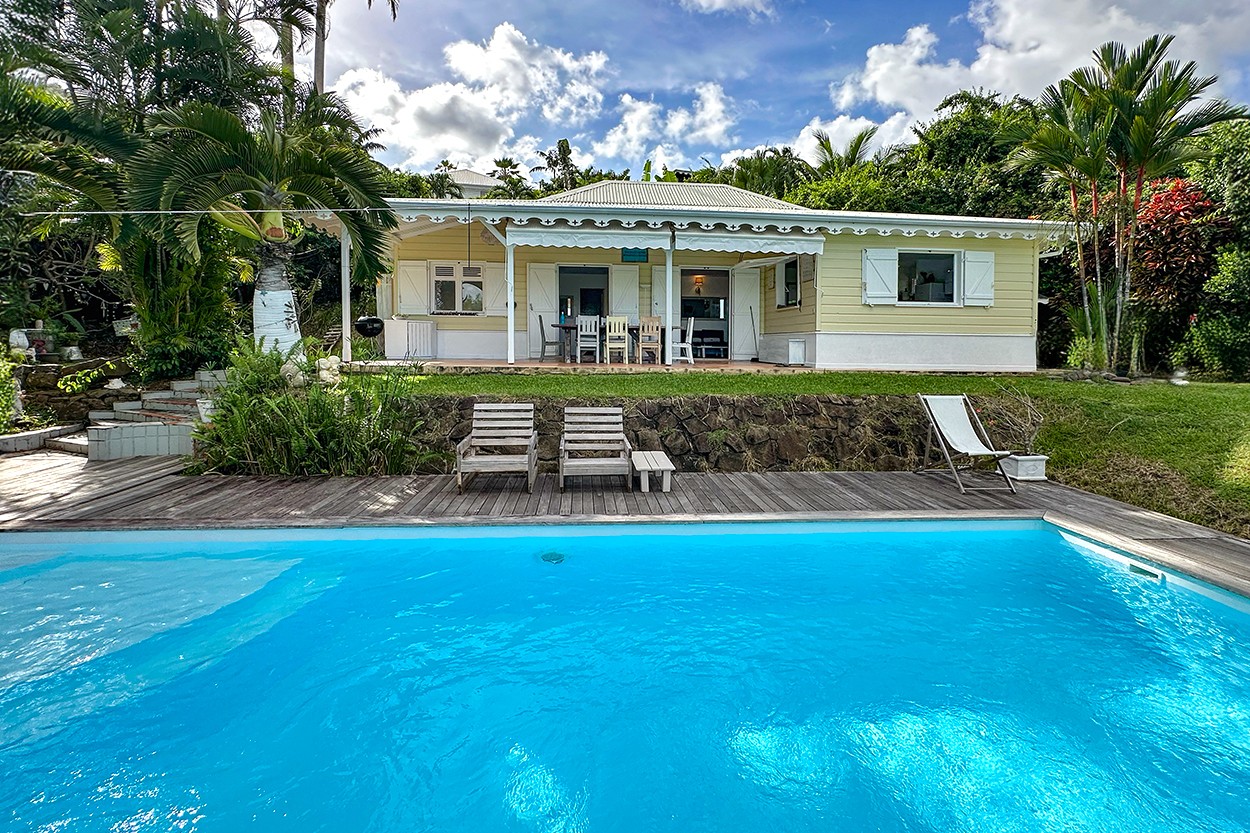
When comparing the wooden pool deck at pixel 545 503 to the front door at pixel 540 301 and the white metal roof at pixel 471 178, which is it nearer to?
the front door at pixel 540 301

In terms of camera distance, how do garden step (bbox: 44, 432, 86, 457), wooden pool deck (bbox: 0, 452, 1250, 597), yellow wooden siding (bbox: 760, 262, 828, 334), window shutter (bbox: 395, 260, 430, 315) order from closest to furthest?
wooden pool deck (bbox: 0, 452, 1250, 597) → garden step (bbox: 44, 432, 86, 457) → yellow wooden siding (bbox: 760, 262, 828, 334) → window shutter (bbox: 395, 260, 430, 315)

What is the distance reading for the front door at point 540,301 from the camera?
1402 cm

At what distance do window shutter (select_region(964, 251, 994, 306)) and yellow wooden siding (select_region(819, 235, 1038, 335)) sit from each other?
0.17 metres

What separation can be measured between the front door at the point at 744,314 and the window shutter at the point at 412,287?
769 centimetres

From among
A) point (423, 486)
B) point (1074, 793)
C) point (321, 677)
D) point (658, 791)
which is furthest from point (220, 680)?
point (1074, 793)

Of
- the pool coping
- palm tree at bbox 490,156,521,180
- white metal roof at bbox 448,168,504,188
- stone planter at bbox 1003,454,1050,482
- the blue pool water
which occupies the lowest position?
the blue pool water

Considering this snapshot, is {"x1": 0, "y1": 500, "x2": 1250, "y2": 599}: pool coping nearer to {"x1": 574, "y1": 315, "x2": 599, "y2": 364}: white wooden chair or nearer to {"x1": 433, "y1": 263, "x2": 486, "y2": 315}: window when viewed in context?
{"x1": 574, "y1": 315, "x2": 599, "y2": 364}: white wooden chair

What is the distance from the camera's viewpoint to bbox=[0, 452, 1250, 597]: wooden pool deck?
17.3 ft

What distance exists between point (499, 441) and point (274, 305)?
409 centimetres

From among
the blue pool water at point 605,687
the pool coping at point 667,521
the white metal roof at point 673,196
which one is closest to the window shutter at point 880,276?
the white metal roof at point 673,196

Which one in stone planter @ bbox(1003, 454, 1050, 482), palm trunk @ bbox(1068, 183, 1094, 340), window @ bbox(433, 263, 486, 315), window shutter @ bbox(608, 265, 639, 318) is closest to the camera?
stone planter @ bbox(1003, 454, 1050, 482)

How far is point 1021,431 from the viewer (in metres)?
8.38

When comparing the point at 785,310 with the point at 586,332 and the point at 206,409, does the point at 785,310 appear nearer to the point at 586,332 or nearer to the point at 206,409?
the point at 586,332

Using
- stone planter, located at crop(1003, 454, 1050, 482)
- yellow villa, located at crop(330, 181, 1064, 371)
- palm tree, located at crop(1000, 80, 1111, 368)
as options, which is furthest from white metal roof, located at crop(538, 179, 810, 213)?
stone planter, located at crop(1003, 454, 1050, 482)
